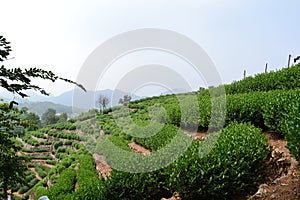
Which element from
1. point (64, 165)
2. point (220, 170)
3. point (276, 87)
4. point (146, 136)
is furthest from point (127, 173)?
point (64, 165)

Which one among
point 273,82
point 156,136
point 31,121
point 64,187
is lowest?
point 64,187

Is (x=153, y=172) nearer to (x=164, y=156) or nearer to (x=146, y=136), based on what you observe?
(x=164, y=156)

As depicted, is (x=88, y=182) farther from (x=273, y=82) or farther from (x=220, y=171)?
(x=273, y=82)

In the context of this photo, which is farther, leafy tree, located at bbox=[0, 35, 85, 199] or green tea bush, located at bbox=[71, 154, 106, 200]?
green tea bush, located at bbox=[71, 154, 106, 200]

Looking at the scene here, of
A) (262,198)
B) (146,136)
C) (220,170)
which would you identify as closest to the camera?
(262,198)

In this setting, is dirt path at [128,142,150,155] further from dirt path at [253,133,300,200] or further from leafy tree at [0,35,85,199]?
leafy tree at [0,35,85,199]

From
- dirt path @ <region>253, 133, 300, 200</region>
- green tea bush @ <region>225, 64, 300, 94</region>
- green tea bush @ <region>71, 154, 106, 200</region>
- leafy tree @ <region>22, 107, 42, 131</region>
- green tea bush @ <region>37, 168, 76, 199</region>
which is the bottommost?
green tea bush @ <region>37, 168, 76, 199</region>

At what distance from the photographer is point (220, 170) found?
439 centimetres

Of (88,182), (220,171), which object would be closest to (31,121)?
(220,171)

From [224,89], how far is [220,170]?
794cm

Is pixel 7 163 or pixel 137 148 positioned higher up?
pixel 137 148

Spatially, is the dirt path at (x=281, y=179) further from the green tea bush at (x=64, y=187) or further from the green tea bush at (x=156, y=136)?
the green tea bush at (x=64, y=187)

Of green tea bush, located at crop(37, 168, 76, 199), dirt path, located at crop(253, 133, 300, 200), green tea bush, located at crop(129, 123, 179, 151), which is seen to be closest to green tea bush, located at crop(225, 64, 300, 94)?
green tea bush, located at crop(129, 123, 179, 151)

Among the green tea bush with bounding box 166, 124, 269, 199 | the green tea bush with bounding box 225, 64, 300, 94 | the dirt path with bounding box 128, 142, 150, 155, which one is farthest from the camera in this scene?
the dirt path with bounding box 128, 142, 150, 155
